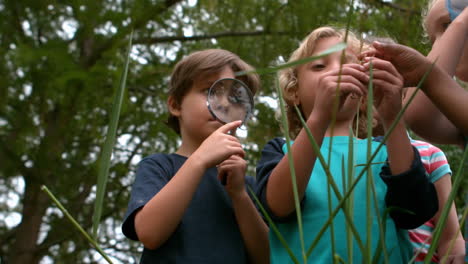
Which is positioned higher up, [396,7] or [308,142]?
[308,142]

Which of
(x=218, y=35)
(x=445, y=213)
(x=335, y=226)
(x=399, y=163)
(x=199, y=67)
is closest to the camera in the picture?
(x=445, y=213)

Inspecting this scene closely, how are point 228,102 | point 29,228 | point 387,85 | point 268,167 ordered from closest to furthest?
point 387,85
point 268,167
point 228,102
point 29,228

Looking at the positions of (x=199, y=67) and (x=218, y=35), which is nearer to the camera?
(x=199, y=67)

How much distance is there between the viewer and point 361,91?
950 millimetres

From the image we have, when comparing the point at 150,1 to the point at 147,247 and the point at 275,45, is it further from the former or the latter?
the point at 275,45

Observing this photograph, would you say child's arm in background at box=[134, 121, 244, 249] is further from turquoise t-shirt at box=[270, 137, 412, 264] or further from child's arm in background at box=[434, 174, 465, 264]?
child's arm in background at box=[434, 174, 465, 264]

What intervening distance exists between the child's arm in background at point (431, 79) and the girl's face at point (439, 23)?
11.5 inches

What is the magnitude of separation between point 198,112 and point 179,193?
38cm

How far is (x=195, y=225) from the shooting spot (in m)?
1.43

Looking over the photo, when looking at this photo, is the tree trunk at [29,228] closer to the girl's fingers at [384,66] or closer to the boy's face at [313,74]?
the boy's face at [313,74]

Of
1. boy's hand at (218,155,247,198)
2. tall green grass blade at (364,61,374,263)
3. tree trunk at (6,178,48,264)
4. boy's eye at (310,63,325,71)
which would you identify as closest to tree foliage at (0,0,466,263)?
tree trunk at (6,178,48,264)

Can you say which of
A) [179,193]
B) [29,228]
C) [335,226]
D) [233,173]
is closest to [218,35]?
[29,228]

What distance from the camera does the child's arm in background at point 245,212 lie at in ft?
4.45

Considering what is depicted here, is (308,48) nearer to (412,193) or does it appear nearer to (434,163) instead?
(434,163)
